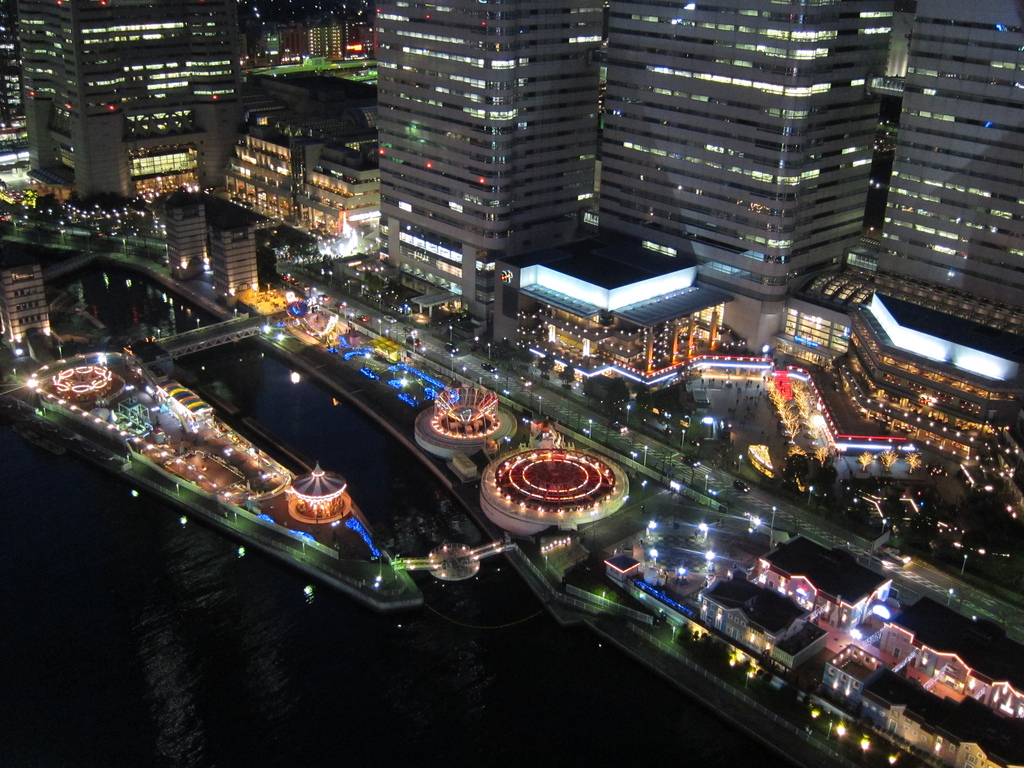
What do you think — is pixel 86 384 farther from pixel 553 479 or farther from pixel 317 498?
pixel 553 479

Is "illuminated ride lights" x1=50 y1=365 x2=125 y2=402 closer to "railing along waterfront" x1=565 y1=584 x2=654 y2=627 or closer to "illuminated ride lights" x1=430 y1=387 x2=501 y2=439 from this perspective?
"illuminated ride lights" x1=430 y1=387 x2=501 y2=439

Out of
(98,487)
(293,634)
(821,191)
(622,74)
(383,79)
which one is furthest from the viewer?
(383,79)

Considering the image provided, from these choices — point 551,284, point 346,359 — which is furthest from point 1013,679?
point 346,359

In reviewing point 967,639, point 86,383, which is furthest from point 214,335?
point 967,639

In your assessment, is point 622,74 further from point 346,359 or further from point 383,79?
point 346,359

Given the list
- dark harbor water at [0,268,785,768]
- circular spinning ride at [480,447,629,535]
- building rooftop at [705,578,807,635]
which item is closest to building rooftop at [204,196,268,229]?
Result: dark harbor water at [0,268,785,768]

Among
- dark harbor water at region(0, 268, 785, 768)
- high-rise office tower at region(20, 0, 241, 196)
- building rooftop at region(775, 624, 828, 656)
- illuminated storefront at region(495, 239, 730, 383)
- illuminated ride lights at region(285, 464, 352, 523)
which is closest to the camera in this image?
dark harbor water at region(0, 268, 785, 768)
